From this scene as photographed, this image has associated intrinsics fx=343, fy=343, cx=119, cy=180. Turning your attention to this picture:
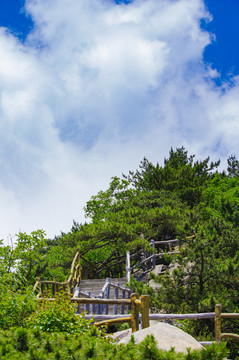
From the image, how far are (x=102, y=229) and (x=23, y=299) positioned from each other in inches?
517

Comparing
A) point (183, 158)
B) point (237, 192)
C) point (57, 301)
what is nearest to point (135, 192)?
point (183, 158)

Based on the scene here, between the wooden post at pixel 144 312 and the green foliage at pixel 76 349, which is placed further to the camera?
the wooden post at pixel 144 312

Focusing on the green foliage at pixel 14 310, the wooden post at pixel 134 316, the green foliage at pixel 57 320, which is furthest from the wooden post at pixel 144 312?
the green foliage at pixel 14 310

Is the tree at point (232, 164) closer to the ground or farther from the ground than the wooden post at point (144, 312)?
farther from the ground

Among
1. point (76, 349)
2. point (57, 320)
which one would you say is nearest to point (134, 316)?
point (57, 320)

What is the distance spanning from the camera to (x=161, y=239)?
22625 mm

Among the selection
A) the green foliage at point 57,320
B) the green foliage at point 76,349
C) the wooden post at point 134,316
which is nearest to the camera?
the green foliage at point 76,349

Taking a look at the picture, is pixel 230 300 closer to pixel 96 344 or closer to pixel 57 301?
pixel 57 301

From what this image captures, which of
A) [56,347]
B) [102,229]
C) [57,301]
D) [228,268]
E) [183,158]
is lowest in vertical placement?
[56,347]

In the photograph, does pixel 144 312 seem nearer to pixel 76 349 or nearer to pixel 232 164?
pixel 76 349

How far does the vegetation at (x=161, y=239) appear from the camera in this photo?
320 inches

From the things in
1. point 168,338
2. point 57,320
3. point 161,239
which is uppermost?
point 161,239

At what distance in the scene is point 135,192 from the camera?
3002 cm

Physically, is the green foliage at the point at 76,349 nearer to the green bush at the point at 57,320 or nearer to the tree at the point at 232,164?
the green bush at the point at 57,320
